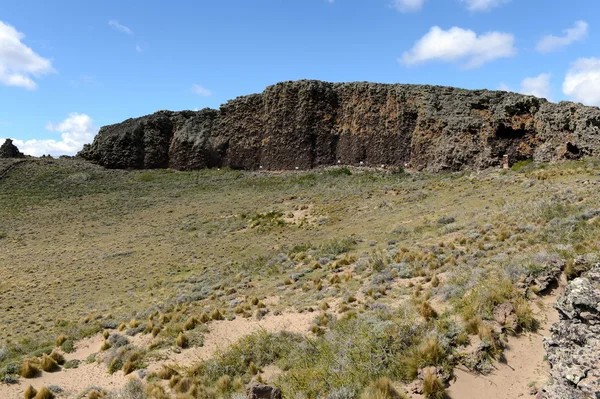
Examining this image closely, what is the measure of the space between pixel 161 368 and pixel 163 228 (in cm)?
2160

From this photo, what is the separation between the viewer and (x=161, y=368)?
9.74 metres

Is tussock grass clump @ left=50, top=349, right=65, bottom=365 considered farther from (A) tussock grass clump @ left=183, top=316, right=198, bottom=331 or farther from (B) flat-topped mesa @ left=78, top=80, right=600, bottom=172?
(B) flat-topped mesa @ left=78, top=80, right=600, bottom=172

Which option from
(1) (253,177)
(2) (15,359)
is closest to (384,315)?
(2) (15,359)

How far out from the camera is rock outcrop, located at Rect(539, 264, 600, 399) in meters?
5.34

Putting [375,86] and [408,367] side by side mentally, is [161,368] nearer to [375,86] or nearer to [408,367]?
[408,367]

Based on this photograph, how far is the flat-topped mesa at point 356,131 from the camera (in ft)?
118

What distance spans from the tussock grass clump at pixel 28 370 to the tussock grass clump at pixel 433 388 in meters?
9.68

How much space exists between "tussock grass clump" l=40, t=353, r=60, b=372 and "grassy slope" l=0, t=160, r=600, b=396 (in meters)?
2.05

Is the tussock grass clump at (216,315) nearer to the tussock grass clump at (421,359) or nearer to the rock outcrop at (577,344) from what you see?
the tussock grass clump at (421,359)

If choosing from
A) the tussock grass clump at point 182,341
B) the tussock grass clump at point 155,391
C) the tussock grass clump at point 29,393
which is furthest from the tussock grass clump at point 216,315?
the tussock grass clump at point 29,393

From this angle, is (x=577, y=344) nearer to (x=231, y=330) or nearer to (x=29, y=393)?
(x=231, y=330)

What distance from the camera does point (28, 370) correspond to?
10234 millimetres

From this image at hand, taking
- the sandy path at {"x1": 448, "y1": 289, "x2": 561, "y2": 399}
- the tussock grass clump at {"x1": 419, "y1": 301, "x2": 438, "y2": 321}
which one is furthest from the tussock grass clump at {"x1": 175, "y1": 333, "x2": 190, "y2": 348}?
the sandy path at {"x1": 448, "y1": 289, "x2": 561, "y2": 399}

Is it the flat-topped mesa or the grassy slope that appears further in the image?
the flat-topped mesa
